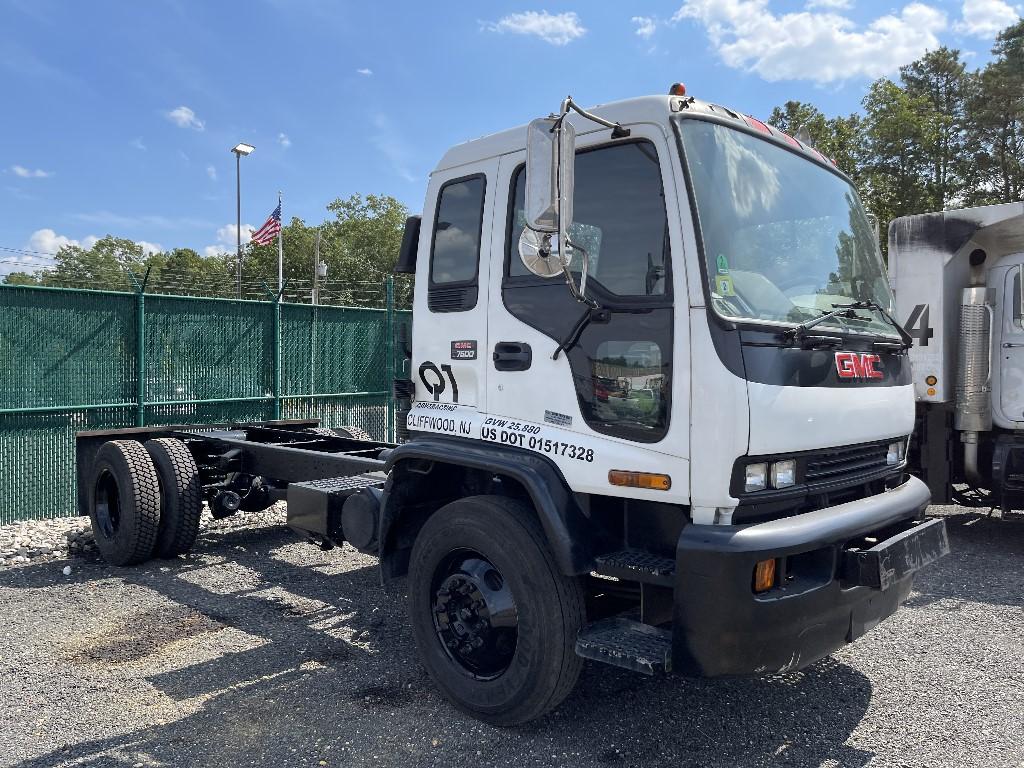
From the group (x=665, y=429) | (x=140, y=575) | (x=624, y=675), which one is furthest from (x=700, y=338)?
(x=140, y=575)

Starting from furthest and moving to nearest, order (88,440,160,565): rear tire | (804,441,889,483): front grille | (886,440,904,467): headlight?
(88,440,160,565): rear tire < (886,440,904,467): headlight < (804,441,889,483): front grille

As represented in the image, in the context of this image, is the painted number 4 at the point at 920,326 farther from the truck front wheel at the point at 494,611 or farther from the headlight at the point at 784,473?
the truck front wheel at the point at 494,611

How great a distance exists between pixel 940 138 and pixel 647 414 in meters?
25.7

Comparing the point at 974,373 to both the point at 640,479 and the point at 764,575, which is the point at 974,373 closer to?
the point at 764,575

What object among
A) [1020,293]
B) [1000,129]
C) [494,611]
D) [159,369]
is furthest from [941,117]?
[494,611]

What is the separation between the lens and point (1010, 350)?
7.18 m

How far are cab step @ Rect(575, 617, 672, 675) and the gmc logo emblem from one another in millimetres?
1331

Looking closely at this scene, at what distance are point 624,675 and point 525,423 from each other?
63.7 inches

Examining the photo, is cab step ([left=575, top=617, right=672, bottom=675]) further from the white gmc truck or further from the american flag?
the american flag

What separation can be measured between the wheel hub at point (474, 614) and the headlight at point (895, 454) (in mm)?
1936

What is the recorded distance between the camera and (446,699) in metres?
3.84

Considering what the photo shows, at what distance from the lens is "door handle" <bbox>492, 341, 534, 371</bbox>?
3658 mm

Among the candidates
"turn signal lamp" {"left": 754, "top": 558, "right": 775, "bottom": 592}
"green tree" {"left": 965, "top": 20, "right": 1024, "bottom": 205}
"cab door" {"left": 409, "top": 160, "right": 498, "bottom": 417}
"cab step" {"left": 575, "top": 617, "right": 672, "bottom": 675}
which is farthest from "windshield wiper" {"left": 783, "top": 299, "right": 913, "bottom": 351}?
"green tree" {"left": 965, "top": 20, "right": 1024, "bottom": 205}

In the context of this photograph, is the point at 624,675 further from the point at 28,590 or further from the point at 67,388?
the point at 67,388
